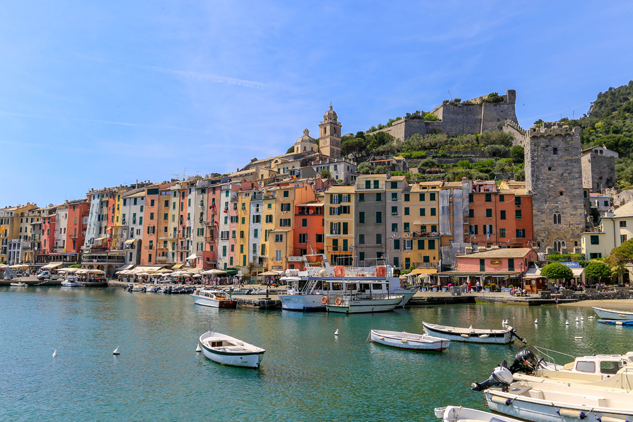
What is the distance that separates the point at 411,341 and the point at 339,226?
118 ft

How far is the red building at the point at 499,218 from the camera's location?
59.2 metres

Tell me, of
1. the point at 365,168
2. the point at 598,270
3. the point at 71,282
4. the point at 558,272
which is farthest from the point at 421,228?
the point at 71,282

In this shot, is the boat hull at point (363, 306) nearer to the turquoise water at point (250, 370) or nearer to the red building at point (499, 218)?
the turquoise water at point (250, 370)

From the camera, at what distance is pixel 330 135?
400 feet

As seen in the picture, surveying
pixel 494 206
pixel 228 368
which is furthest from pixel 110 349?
pixel 494 206

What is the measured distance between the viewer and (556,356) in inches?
950

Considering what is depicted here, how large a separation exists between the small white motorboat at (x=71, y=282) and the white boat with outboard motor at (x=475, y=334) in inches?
2482

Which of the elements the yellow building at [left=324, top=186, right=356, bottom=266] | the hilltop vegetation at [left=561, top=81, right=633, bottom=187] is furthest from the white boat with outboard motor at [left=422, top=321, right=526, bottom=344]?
the hilltop vegetation at [left=561, top=81, right=633, bottom=187]

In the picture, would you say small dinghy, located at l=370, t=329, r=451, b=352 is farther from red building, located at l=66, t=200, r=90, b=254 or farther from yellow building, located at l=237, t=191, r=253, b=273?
red building, located at l=66, t=200, r=90, b=254

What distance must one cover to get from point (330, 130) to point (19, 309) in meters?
88.5

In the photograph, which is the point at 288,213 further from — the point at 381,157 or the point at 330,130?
the point at 330,130

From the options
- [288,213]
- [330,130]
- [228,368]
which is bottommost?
[228,368]

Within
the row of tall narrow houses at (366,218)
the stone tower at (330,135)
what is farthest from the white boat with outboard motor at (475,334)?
the stone tower at (330,135)

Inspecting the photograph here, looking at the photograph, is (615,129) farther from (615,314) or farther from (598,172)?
(615,314)
